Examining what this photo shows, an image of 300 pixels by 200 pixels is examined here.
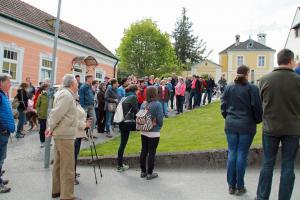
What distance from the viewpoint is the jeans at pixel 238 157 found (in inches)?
261

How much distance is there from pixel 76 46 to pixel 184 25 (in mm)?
54063

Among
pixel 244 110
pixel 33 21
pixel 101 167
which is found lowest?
pixel 101 167

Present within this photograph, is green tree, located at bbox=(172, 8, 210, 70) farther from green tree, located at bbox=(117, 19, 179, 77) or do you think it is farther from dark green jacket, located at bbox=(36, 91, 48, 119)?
dark green jacket, located at bbox=(36, 91, 48, 119)

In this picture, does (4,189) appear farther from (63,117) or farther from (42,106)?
(42,106)

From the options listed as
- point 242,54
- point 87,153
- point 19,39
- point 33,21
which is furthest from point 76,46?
point 242,54

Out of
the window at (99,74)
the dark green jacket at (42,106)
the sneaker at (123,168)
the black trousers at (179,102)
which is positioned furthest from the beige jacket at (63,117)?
the window at (99,74)

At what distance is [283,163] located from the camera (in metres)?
5.66

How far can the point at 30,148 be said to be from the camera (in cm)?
1154

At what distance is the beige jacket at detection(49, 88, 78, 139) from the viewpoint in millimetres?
6441

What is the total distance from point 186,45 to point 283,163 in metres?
70.3

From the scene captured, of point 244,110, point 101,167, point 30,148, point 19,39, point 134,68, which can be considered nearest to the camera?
point 244,110

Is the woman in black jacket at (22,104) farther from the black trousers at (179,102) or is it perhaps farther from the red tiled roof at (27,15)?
the black trousers at (179,102)

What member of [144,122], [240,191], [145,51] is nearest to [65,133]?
[144,122]

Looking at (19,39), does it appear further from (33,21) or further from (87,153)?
(87,153)
